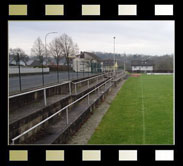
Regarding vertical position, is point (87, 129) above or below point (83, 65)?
below

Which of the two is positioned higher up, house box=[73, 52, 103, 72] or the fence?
house box=[73, 52, 103, 72]

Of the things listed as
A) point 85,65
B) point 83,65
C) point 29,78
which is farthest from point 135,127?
point 85,65

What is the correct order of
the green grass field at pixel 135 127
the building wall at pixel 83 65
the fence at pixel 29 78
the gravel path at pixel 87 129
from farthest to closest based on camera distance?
the building wall at pixel 83 65 → the fence at pixel 29 78 → the green grass field at pixel 135 127 → the gravel path at pixel 87 129

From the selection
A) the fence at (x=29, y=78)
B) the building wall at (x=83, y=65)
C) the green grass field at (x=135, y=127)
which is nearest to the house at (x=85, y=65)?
the building wall at (x=83, y=65)

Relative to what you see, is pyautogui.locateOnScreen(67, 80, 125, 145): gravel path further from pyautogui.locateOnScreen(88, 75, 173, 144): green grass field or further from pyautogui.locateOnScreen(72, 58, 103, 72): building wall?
pyautogui.locateOnScreen(72, 58, 103, 72): building wall

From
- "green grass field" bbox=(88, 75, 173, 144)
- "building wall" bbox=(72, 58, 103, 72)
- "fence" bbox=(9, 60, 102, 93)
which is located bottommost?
"green grass field" bbox=(88, 75, 173, 144)

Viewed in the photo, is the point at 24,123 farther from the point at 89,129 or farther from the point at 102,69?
the point at 102,69

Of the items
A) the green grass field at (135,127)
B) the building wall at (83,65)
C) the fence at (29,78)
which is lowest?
the green grass field at (135,127)

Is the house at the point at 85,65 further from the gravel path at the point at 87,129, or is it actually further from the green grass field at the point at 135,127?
the green grass field at the point at 135,127

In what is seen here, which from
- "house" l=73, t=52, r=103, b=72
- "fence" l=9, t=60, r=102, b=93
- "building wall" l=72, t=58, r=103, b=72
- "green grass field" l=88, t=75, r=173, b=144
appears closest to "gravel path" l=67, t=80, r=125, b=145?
"green grass field" l=88, t=75, r=173, b=144

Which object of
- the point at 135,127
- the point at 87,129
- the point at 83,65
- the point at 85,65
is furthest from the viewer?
the point at 85,65

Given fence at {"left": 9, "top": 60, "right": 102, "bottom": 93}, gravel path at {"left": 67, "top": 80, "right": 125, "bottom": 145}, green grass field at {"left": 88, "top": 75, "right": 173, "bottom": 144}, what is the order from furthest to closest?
fence at {"left": 9, "top": 60, "right": 102, "bottom": 93} → green grass field at {"left": 88, "top": 75, "right": 173, "bottom": 144} → gravel path at {"left": 67, "top": 80, "right": 125, "bottom": 145}

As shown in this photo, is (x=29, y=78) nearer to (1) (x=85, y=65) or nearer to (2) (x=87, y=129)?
(1) (x=85, y=65)
